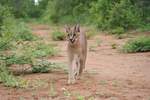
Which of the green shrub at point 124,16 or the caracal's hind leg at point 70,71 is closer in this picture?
the caracal's hind leg at point 70,71

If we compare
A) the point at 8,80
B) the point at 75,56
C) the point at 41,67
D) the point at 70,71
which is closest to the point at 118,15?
the point at 41,67

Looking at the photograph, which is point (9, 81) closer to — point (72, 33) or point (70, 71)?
point (70, 71)

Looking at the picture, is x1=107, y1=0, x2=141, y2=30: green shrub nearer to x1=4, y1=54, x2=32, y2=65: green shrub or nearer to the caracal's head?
x1=4, y1=54, x2=32, y2=65: green shrub

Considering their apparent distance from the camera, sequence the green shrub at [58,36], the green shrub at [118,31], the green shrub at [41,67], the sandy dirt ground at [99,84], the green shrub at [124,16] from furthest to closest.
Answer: the green shrub at [124,16], the green shrub at [118,31], the green shrub at [58,36], the green shrub at [41,67], the sandy dirt ground at [99,84]

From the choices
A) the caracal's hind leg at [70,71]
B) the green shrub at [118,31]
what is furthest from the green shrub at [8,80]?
the green shrub at [118,31]

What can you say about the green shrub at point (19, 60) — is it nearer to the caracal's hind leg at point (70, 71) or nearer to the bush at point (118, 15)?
the caracal's hind leg at point (70, 71)

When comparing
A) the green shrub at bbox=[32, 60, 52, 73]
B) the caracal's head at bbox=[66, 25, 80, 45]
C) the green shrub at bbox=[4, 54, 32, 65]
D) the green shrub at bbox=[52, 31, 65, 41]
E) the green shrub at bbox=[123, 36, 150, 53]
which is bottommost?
the green shrub at bbox=[52, 31, 65, 41]

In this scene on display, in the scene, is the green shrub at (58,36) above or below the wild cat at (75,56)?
below

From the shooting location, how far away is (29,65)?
456 inches

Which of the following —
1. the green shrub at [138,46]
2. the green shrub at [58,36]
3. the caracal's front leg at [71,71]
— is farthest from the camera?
the green shrub at [58,36]

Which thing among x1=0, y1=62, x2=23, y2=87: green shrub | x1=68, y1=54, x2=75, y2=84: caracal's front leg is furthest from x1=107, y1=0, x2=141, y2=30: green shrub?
x1=0, y1=62, x2=23, y2=87: green shrub

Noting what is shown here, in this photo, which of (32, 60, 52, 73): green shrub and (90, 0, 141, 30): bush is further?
(90, 0, 141, 30): bush

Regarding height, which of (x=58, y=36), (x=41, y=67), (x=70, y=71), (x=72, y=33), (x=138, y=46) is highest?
(x=72, y=33)

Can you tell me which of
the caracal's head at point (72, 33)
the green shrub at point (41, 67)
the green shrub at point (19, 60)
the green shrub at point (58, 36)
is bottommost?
the green shrub at point (58, 36)
